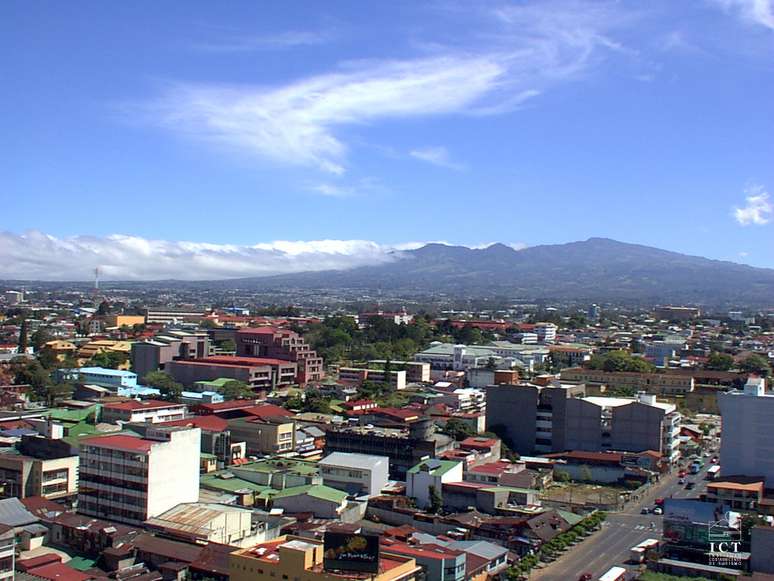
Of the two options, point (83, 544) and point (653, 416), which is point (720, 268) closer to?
point (653, 416)

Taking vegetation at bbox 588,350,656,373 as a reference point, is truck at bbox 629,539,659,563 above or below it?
below

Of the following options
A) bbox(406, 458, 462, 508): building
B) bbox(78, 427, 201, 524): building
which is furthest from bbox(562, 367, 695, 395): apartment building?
bbox(78, 427, 201, 524): building

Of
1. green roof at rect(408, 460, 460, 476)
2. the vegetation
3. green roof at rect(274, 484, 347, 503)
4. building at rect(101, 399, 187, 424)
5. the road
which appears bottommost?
the road

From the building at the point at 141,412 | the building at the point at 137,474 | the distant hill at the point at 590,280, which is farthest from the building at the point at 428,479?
the distant hill at the point at 590,280

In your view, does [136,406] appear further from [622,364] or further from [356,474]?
[622,364]

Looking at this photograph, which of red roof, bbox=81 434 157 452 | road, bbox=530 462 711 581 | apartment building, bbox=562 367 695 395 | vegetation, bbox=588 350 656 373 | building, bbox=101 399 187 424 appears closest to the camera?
road, bbox=530 462 711 581

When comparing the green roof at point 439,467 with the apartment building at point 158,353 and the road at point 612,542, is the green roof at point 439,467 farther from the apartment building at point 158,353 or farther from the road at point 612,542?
the apartment building at point 158,353

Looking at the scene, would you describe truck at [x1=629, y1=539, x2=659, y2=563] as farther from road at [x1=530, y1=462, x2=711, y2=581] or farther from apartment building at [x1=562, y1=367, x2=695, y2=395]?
apartment building at [x1=562, y1=367, x2=695, y2=395]

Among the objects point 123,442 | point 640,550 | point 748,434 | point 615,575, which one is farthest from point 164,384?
point 615,575
